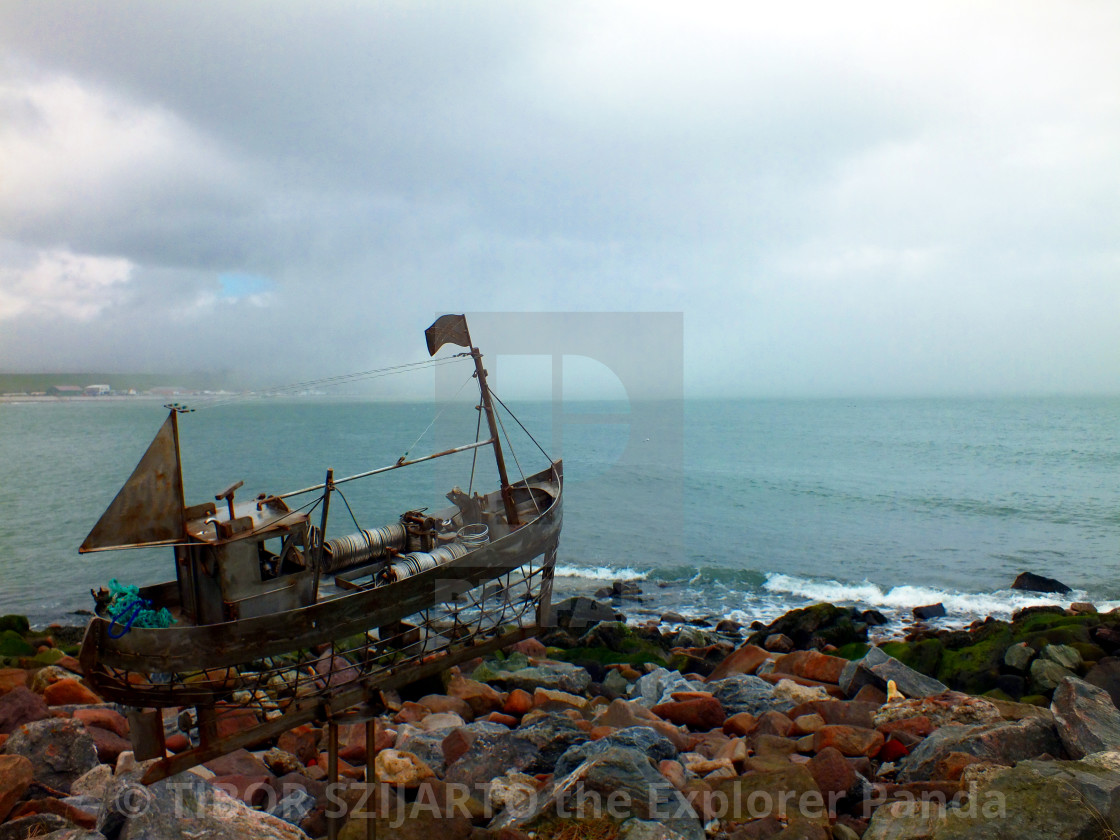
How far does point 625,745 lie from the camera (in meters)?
9.14

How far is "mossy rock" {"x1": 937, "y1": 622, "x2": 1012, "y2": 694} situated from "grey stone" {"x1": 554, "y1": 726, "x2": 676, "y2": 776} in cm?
860

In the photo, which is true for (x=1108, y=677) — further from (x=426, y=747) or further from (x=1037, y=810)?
(x=426, y=747)

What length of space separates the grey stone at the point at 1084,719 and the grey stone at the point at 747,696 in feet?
15.1

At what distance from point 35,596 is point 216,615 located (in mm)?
26739

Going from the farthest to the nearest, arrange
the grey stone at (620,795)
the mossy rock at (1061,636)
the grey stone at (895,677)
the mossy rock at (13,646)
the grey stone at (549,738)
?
the mossy rock at (13,646) → the mossy rock at (1061,636) → the grey stone at (895,677) → the grey stone at (549,738) → the grey stone at (620,795)

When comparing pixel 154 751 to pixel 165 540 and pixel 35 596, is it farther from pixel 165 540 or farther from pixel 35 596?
pixel 35 596

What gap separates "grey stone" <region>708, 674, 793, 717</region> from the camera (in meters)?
13.2

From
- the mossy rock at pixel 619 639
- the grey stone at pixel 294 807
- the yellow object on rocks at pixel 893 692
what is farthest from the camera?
the mossy rock at pixel 619 639

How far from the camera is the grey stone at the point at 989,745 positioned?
8906 millimetres

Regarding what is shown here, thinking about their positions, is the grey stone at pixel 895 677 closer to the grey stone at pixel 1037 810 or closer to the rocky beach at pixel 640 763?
the rocky beach at pixel 640 763

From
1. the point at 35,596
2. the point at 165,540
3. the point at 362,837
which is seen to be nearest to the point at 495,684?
the point at 362,837

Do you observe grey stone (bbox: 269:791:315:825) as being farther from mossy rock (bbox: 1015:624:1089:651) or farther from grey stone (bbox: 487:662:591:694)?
mossy rock (bbox: 1015:624:1089:651)

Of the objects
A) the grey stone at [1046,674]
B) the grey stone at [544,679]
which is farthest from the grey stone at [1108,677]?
the grey stone at [544,679]

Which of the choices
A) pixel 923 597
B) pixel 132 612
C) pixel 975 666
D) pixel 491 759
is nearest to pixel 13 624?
pixel 132 612
